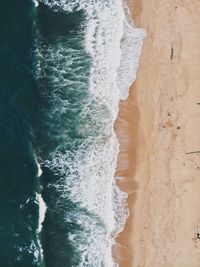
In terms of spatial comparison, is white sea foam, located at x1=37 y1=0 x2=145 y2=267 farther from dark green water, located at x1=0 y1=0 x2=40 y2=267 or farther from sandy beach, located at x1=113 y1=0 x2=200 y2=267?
dark green water, located at x1=0 y1=0 x2=40 y2=267

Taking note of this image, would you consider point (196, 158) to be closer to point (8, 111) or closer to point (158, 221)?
point (158, 221)

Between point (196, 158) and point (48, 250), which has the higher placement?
point (196, 158)

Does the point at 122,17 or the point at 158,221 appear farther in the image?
the point at 122,17

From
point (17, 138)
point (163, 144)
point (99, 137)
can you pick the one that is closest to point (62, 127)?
point (99, 137)

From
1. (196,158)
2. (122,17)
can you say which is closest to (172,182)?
(196,158)

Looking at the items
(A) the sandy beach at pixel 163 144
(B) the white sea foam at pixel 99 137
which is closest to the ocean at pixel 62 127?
(B) the white sea foam at pixel 99 137

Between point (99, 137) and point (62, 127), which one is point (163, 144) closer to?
point (99, 137)

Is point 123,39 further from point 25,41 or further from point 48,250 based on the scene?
point 48,250

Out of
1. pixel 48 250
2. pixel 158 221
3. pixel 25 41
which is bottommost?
pixel 48 250
